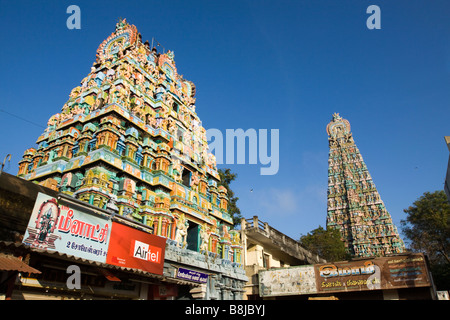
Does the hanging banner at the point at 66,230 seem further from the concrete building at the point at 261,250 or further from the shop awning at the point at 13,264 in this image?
the concrete building at the point at 261,250

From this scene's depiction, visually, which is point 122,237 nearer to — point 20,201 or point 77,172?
point 20,201

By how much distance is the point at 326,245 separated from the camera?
41.4 m

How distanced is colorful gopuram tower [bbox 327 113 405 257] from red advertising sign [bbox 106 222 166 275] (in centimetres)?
5987

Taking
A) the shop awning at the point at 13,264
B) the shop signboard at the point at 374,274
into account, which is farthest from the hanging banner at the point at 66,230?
the shop signboard at the point at 374,274

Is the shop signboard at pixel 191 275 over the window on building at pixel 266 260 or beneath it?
beneath

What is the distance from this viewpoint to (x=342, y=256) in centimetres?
4212

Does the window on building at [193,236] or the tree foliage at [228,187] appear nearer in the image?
the window on building at [193,236]

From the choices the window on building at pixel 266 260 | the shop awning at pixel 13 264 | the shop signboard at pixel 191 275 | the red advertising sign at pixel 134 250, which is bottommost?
the shop awning at pixel 13 264

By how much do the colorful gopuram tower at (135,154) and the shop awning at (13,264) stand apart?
18.0 ft

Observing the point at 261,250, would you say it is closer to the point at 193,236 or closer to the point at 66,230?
the point at 193,236

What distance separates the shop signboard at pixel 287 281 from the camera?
21.0 meters

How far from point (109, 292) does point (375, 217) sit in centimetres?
6620

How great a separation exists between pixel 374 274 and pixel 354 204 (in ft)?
177

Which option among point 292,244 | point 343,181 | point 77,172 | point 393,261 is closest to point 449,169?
point 393,261
